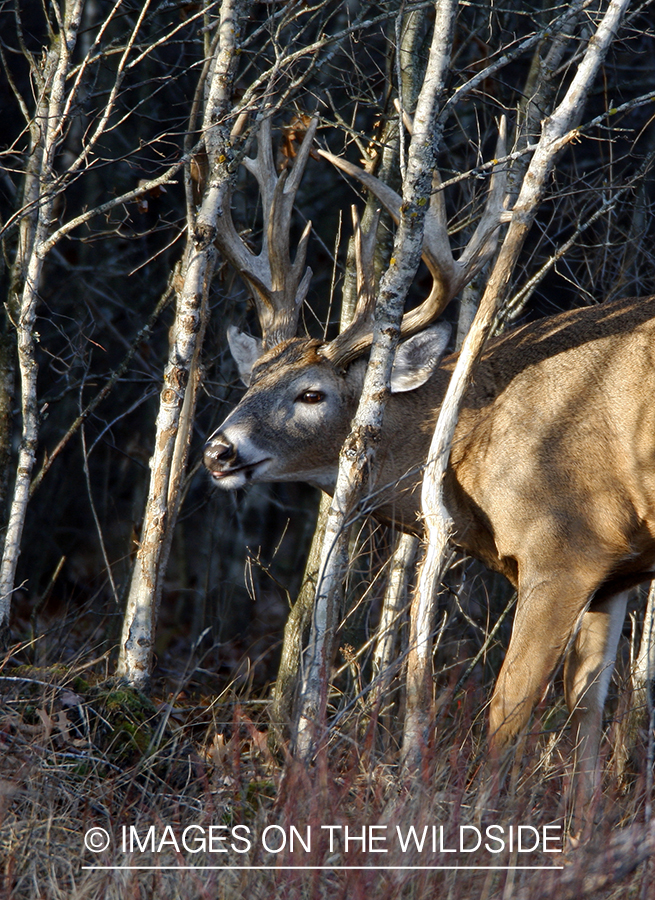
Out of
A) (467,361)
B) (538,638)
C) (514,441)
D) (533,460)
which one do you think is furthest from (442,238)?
(538,638)

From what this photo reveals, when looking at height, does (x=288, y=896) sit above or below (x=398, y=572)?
above

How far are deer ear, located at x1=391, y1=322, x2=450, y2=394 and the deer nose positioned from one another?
112 cm

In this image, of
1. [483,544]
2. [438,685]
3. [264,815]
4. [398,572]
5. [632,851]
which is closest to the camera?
[632,851]

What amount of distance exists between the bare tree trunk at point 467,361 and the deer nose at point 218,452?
1.13 m

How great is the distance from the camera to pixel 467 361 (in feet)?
→ 16.6

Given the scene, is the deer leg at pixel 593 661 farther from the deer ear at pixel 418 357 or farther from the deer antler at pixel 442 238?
the deer antler at pixel 442 238

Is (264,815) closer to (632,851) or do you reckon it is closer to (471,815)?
(471,815)

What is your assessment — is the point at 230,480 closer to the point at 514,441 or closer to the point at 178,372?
the point at 178,372

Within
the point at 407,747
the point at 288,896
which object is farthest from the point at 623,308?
the point at 288,896

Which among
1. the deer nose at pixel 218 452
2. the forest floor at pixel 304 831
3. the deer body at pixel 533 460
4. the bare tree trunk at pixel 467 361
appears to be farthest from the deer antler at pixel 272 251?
the forest floor at pixel 304 831

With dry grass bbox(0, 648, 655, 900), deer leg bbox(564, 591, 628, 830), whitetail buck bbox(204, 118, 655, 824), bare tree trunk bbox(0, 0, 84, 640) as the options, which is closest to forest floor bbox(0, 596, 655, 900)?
dry grass bbox(0, 648, 655, 900)

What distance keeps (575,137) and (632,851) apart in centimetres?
325

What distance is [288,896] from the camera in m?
3.19

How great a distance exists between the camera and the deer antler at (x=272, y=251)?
18.8 feet
